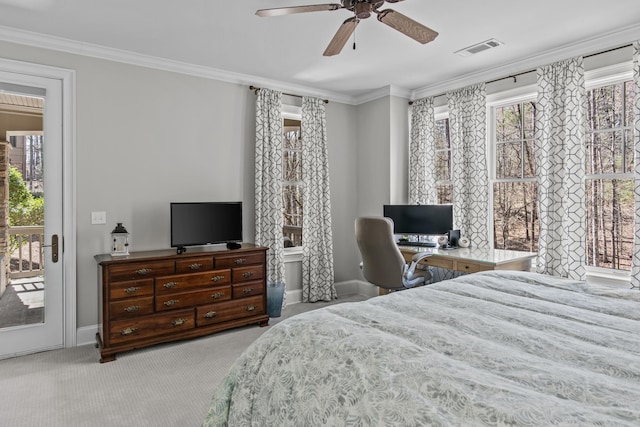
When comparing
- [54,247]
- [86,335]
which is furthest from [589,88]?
[86,335]

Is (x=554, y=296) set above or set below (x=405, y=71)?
below

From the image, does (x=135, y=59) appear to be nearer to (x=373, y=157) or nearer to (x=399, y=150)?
(x=373, y=157)

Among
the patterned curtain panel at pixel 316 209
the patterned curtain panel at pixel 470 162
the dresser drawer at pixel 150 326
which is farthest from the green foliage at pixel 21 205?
the patterned curtain panel at pixel 470 162

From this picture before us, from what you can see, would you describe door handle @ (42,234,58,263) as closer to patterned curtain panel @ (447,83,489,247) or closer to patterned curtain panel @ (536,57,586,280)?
patterned curtain panel @ (447,83,489,247)

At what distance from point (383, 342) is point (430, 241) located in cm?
340

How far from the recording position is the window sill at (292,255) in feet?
15.3

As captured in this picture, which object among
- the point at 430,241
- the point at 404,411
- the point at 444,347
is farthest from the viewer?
the point at 430,241

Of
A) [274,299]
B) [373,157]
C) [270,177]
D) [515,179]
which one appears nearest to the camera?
[515,179]

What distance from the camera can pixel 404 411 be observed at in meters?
0.93

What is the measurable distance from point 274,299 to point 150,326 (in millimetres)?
1313

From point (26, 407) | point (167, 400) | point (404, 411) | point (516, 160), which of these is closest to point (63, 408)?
point (26, 407)

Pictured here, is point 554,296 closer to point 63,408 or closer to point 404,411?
point 404,411

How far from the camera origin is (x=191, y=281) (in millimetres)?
3465

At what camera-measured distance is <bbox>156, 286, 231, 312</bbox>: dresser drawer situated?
10.9 feet
